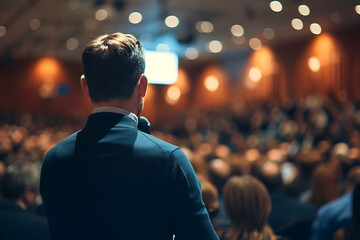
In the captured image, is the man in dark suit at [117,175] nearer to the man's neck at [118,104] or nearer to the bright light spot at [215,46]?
the man's neck at [118,104]

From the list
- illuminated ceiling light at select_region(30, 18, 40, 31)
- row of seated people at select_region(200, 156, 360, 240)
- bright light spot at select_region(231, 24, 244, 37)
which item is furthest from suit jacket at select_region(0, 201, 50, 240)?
bright light spot at select_region(231, 24, 244, 37)

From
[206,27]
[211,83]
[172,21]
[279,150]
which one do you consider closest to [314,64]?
[206,27]

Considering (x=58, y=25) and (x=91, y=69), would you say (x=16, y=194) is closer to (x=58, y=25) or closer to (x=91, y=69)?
(x=91, y=69)

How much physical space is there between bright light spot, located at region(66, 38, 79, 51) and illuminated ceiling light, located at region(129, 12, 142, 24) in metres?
3.92

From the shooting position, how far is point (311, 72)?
1550cm

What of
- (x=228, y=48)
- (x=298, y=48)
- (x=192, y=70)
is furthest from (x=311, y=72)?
(x=192, y=70)

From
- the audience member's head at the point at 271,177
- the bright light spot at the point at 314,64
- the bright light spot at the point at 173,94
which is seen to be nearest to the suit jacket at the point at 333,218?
the audience member's head at the point at 271,177

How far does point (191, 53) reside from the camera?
1994cm

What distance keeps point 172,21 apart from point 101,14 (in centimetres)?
258

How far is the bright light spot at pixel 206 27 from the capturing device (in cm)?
1395

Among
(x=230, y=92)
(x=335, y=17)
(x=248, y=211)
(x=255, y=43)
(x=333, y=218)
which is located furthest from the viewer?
(x=230, y=92)

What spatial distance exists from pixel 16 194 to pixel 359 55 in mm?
14137

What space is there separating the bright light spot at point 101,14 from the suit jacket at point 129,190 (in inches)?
469

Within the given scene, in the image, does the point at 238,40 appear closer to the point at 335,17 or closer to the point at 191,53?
the point at 191,53
